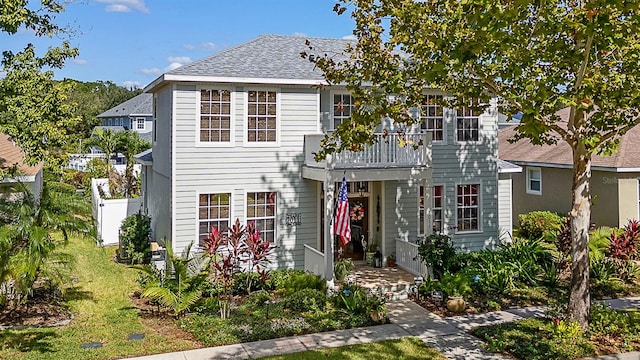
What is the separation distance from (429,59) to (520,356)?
5969 millimetres

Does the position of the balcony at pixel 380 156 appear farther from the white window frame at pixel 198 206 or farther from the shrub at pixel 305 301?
the shrub at pixel 305 301

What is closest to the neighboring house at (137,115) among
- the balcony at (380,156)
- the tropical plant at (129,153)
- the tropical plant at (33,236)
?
the tropical plant at (129,153)

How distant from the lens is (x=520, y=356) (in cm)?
913

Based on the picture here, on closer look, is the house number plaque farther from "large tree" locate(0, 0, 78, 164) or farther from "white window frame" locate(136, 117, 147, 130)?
"white window frame" locate(136, 117, 147, 130)

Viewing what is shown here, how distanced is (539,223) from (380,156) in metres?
10.5

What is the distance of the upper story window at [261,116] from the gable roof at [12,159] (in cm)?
685

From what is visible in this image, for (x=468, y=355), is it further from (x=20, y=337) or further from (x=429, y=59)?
(x=20, y=337)

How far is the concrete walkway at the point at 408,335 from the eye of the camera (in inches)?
364

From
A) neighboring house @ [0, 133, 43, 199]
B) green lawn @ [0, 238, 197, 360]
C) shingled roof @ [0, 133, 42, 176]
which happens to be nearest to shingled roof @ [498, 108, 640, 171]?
green lawn @ [0, 238, 197, 360]

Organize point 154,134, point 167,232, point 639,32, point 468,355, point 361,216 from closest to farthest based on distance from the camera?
point 639,32, point 468,355, point 167,232, point 361,216, point 154,134

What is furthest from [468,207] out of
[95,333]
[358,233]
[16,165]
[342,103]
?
[16,165]

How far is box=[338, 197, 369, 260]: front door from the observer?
1625 centimetres

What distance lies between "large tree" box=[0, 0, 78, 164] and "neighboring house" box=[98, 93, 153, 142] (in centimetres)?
3420

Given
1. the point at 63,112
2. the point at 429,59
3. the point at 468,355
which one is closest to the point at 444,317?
the point at 468,355
